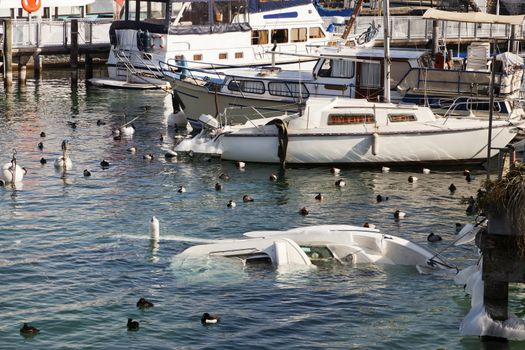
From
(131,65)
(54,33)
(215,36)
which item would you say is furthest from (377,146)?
(54,33)

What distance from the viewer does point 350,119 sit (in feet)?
128

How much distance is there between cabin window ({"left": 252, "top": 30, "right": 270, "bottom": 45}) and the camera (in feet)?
186

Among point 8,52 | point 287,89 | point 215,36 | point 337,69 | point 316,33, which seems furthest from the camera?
point 316,33

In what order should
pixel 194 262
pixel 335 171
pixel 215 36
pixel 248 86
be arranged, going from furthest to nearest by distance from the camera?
1. pixel 215 36
2. pixel 248 86
3. pixel 335 171
4. pixel 194 262

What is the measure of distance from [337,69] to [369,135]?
5399 mm

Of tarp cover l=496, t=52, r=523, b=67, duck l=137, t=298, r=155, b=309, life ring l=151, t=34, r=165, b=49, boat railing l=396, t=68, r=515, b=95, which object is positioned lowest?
duck l=137, t=298, r=155, b=309

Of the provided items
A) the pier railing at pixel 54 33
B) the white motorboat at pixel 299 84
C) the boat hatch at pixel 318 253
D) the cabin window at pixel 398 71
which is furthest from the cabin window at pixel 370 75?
the pier railing at pixel 54 33

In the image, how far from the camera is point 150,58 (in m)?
54.7

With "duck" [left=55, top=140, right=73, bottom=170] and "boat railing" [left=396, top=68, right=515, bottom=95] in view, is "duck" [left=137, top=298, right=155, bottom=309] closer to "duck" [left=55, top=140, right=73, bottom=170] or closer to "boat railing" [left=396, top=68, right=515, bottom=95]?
"duck" [left=55, top=140, right=73, bottom=170]

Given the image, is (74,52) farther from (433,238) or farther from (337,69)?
(433,238)

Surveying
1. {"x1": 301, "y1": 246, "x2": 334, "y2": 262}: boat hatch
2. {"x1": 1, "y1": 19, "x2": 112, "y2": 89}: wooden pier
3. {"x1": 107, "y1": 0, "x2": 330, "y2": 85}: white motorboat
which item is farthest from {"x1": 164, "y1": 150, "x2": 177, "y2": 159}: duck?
{"x1": 1, "y1": 19, "x2": 112, "y2": 89}: wooden pier

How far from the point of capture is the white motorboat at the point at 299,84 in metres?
42.5

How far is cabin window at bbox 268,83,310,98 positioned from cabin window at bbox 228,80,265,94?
0.39 m

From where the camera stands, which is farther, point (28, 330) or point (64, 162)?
point (64, 162)
